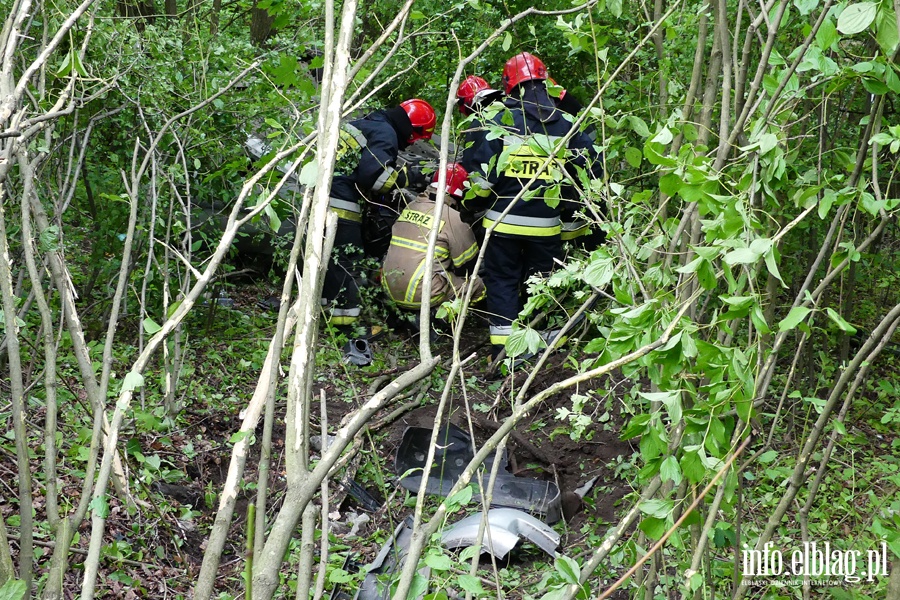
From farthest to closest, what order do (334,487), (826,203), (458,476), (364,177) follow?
(364,177)
(458,476)
(334,487)
(826,203)

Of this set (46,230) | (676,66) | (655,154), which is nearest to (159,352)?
(46,230)

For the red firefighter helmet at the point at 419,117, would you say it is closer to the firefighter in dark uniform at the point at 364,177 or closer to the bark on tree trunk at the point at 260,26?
the firefighter in dark uniform at the point at 364,177

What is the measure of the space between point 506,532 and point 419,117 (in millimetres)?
3745

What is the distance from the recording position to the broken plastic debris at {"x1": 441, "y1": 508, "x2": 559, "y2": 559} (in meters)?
3.54

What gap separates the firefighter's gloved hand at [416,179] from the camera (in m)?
6.49

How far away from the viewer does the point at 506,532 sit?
144 inches

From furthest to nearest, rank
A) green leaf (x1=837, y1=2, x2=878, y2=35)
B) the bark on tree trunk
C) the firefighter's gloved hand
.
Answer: the bark on tree trunk, the firefighter's gloved hand, green leaf (x1=837, y1=2, x2=878, y2=35)

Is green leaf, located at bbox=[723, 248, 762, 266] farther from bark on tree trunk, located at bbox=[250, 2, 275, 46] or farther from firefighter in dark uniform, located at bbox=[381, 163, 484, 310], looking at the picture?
bark on tree trunk, located at bbox=[250, 2, 275, 46]

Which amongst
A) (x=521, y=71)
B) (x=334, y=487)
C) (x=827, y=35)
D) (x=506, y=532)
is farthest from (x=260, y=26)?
(x=827, y=35)

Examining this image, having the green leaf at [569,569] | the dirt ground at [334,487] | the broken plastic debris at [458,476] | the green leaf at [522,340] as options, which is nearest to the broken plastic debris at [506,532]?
the dirt ground at [334,487]

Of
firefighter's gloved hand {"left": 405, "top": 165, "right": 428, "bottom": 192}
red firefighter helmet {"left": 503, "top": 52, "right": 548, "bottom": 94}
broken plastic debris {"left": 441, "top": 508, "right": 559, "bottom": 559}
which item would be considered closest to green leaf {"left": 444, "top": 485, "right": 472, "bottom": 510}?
broken plastic debris {"left": 441, "top": 508, "right": 559, "bottom": 559}

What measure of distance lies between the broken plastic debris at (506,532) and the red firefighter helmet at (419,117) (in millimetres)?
3499

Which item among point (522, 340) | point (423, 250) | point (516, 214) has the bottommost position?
point (423, 250)

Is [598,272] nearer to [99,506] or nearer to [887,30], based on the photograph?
[887,30]
